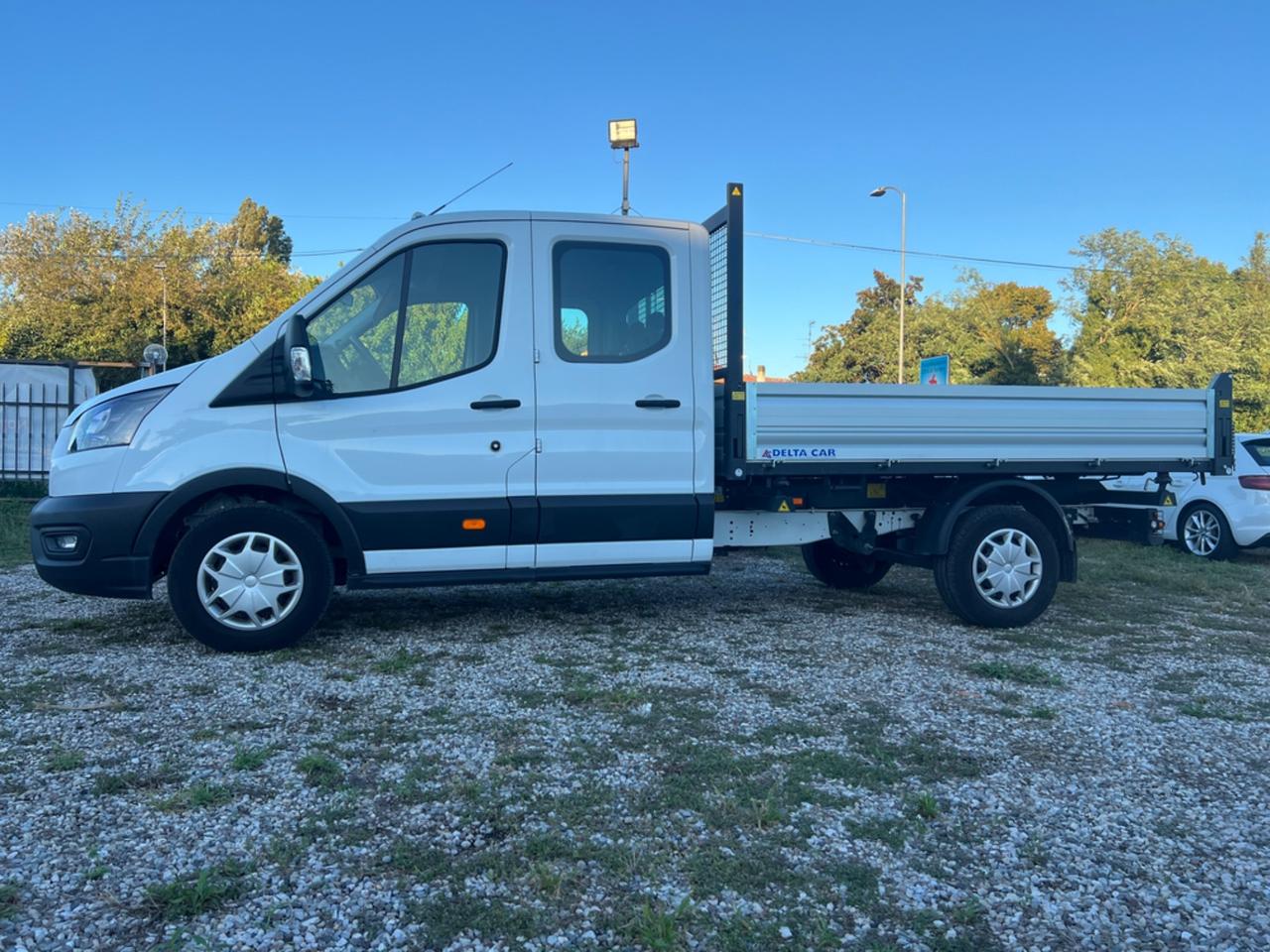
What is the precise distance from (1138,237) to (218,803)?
3797cm

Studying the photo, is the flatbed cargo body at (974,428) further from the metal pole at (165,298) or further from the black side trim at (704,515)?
the metal pole at (165,298)

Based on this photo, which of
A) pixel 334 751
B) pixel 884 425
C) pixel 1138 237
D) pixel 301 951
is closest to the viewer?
pixel 301 951

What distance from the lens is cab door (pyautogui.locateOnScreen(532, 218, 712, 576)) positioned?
5387 millimetres

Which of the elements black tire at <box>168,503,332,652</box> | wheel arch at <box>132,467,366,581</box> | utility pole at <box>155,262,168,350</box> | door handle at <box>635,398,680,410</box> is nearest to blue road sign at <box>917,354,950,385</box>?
door handle at <box>635,398,680,410</box>

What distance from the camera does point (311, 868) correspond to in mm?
2600

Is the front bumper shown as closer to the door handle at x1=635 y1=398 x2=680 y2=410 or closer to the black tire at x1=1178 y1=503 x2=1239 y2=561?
the door handle at x1=635 y1=398 x2=680 y2=410

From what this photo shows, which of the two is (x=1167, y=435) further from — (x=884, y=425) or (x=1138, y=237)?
(x=1138, y=237)

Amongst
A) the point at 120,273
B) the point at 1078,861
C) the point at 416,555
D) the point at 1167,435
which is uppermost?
the point at 120,273

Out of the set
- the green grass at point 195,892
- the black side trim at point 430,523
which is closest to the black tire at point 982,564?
the black side trim at point 430,523

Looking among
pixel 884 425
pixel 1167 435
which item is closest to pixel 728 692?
pixel 884 425

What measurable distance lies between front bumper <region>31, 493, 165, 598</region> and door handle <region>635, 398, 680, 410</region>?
2.68 metres

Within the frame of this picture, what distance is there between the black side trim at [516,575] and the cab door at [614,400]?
2 centimetres

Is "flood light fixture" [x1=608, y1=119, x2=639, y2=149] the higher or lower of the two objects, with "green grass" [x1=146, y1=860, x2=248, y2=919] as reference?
higher

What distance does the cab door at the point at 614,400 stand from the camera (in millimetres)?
5387
